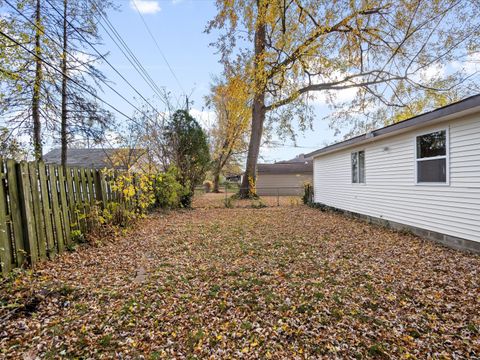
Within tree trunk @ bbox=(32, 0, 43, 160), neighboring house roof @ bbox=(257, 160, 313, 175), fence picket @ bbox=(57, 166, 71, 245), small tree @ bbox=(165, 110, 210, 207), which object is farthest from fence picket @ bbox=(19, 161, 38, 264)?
neighboring house roof @ bbox=(257, 160, 313, 175)

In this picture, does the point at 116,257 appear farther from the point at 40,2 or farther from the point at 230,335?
the point at 40,2

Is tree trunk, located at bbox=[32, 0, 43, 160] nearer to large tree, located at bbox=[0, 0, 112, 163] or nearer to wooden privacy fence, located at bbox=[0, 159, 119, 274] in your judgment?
large tree, located at bbox=[0, 0, 112, 163]

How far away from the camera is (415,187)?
20.3 ft

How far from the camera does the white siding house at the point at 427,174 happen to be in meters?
4.77

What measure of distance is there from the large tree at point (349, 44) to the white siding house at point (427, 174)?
5.19 m

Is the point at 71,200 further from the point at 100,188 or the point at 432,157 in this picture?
the point at 432,157

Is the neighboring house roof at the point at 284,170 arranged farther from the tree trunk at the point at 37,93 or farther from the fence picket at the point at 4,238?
the fence picket at the point at 4,238

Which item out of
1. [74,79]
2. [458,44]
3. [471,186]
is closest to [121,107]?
[74,79]

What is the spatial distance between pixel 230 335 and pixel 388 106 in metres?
14.9

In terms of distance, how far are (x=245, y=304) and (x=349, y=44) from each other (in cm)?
1256

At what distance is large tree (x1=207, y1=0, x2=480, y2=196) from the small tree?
3503 mm

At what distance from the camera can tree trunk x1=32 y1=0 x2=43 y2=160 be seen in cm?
688

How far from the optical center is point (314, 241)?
5559 mm

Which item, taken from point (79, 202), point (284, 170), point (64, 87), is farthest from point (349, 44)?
point (284, 170)
